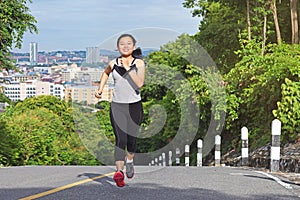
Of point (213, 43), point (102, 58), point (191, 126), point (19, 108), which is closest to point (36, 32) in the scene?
point (191, 126)

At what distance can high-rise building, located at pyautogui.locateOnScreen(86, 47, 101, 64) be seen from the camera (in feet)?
30.1

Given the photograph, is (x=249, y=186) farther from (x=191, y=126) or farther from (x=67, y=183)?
(x=191, y=126)

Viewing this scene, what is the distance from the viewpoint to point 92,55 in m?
9.39

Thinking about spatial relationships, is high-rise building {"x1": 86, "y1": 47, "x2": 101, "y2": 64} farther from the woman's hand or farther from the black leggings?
the black leggings

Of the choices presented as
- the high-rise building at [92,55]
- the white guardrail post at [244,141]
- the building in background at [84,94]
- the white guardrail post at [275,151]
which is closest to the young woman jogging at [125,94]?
the high-rise building at [92,55]

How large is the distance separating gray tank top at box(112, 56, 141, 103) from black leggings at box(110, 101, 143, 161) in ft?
0.26

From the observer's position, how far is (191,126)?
25.8 m

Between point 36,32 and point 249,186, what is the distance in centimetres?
1492

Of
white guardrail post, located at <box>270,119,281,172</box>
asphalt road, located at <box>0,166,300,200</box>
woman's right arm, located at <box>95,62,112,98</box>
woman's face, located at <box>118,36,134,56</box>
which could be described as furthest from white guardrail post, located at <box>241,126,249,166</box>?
woman's face, located at <box>118,36,134,56</box>

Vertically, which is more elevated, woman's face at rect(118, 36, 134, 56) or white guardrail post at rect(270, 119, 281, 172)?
woman's face at rect(118, 36, 134, 56)

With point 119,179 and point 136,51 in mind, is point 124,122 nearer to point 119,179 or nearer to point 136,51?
point 119,179

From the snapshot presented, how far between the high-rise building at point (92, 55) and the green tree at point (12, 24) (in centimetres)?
1236

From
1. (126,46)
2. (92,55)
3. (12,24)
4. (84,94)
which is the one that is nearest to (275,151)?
(84,94)

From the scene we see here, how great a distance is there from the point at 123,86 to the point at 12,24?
1473cm
